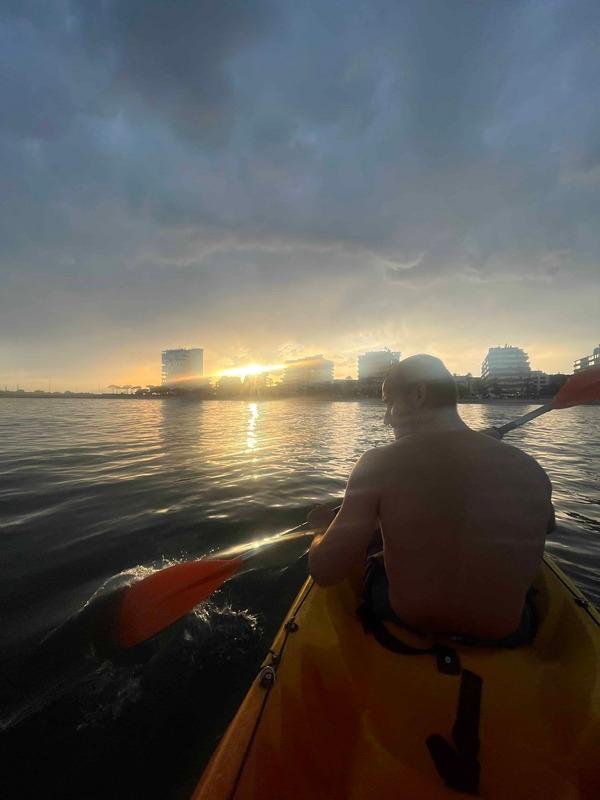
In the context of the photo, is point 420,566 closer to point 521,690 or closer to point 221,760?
point 521,690

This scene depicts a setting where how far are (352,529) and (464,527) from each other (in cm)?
68

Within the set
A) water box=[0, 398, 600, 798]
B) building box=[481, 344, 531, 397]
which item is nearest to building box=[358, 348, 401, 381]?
building box=[481, 344, 531, 397]

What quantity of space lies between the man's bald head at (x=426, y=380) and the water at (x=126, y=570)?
3.12m

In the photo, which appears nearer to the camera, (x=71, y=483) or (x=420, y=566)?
(x=420, y=566)

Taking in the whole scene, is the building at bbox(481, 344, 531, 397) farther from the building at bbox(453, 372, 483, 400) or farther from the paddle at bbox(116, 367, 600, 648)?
the paddle at bbox(116, 367, 600, 648)

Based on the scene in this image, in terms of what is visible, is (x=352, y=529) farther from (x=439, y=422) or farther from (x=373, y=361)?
(x=373, y=361)

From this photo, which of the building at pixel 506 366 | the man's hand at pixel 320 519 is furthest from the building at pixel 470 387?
the man's hand at pixel 320 519

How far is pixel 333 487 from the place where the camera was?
9.98 meters

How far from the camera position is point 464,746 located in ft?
5.91

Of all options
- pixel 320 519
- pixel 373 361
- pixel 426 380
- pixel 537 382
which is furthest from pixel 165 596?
pixel 373 361

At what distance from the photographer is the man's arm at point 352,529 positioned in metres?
2.22

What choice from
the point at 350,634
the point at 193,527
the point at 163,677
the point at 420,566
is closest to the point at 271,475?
the point at 193,527

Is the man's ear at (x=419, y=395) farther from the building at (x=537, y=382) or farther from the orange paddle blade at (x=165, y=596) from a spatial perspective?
the building at (x=537, y=382)

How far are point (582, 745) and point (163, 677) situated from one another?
3303 mm
